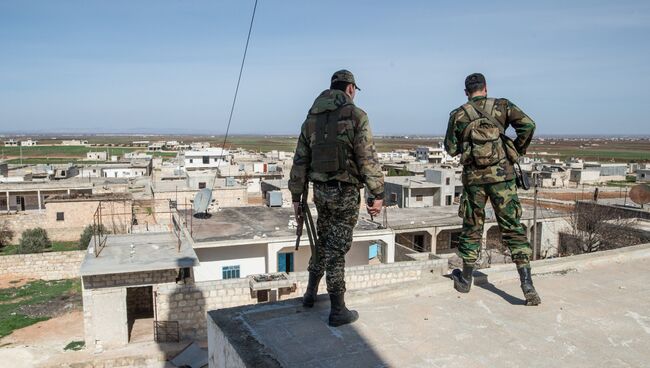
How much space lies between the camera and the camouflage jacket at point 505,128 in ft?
14.6

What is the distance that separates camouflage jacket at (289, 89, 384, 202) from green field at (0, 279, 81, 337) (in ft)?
53.0

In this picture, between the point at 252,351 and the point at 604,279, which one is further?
the point at 604,279

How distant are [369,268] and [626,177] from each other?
64496 mm

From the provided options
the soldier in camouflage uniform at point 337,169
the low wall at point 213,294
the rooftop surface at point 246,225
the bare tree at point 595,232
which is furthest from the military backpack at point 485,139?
the bare tree at point 595,232

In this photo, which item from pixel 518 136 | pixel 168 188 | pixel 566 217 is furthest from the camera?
pixel 168 188

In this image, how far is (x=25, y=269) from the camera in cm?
2228

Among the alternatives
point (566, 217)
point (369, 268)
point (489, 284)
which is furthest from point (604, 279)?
point (566, 217)

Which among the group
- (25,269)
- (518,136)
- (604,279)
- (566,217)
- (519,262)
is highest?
(518,136)

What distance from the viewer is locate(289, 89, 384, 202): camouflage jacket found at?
3852mm

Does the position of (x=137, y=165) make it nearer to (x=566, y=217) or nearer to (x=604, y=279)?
(x=566, y=217)

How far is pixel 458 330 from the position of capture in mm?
3736

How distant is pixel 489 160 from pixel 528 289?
1152mm

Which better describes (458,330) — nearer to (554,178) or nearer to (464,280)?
(464,280)

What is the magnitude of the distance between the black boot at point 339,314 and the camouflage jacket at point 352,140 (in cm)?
85
